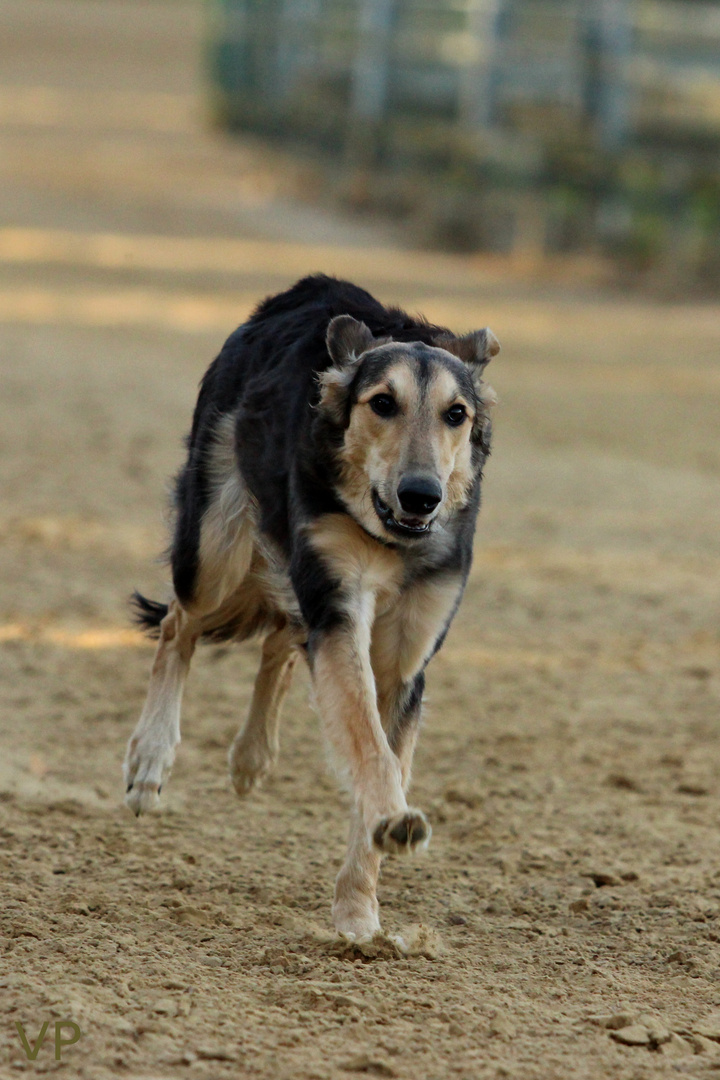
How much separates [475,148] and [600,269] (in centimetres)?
350

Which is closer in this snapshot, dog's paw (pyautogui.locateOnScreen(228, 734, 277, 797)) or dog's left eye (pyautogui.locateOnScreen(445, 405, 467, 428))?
dog's left eye (pyautogui.locateOnScreen(445, 405, 467, 428))

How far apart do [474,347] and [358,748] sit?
1276 millimetres

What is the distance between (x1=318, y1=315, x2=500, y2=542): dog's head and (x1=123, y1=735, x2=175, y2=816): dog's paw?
1.19m

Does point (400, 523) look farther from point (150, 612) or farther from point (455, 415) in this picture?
point (150, 612)

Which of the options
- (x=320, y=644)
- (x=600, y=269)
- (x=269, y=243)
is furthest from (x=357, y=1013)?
(x=269, y=243)

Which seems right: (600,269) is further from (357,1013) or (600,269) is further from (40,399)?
(357,1013)

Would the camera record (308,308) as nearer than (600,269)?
Yes

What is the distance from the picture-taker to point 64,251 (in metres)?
18.0

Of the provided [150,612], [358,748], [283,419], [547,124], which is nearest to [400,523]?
[358,748]

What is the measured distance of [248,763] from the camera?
518cm

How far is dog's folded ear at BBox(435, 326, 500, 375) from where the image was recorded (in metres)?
4.50
